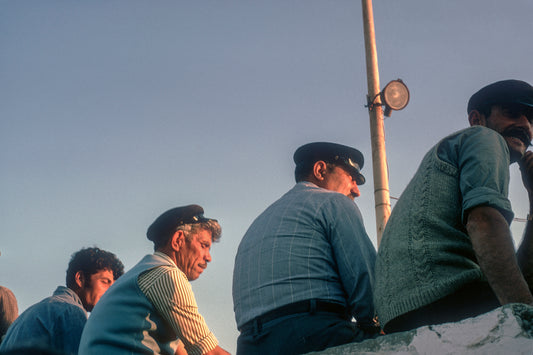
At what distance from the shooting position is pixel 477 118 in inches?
95.0

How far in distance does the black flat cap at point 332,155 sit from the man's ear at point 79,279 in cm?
215

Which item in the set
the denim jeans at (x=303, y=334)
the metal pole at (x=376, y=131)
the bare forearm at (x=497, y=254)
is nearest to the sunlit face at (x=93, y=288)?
the denim jeans at (x=303, y=334)

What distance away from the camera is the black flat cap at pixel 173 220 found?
3.84 meters

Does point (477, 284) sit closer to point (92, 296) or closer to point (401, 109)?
point (92, 296)

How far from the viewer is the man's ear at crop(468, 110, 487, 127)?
2.38m

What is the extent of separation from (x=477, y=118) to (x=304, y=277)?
1.00m

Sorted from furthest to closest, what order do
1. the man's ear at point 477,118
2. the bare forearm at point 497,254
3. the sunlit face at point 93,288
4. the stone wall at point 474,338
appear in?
the sunlit face at point 93,288 < the man's ear at point 477,118 < the bare forearm at point 497,254 < the stone wall at point 474,338

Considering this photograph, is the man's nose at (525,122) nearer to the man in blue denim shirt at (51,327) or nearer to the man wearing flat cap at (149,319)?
the man wearing flat cap at (149,319)

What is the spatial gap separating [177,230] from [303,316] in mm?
1736

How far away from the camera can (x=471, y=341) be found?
54.6 inches

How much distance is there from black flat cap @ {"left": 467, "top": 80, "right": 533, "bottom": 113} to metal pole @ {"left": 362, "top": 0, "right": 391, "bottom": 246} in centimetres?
429

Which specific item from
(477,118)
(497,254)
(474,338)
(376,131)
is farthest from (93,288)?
(376,131)

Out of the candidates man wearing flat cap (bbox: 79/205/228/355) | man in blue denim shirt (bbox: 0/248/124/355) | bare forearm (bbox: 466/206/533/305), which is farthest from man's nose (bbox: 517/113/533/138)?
man in blue denim shirt (bbox: 0/248/124/355)

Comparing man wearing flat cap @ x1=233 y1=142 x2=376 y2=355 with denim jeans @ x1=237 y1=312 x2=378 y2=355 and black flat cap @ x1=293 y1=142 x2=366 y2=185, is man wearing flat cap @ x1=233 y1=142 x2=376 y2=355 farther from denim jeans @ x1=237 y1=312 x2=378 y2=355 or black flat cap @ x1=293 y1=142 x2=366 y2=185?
black flat cap @ x1=293 y1=142 x2=366 y2=185
